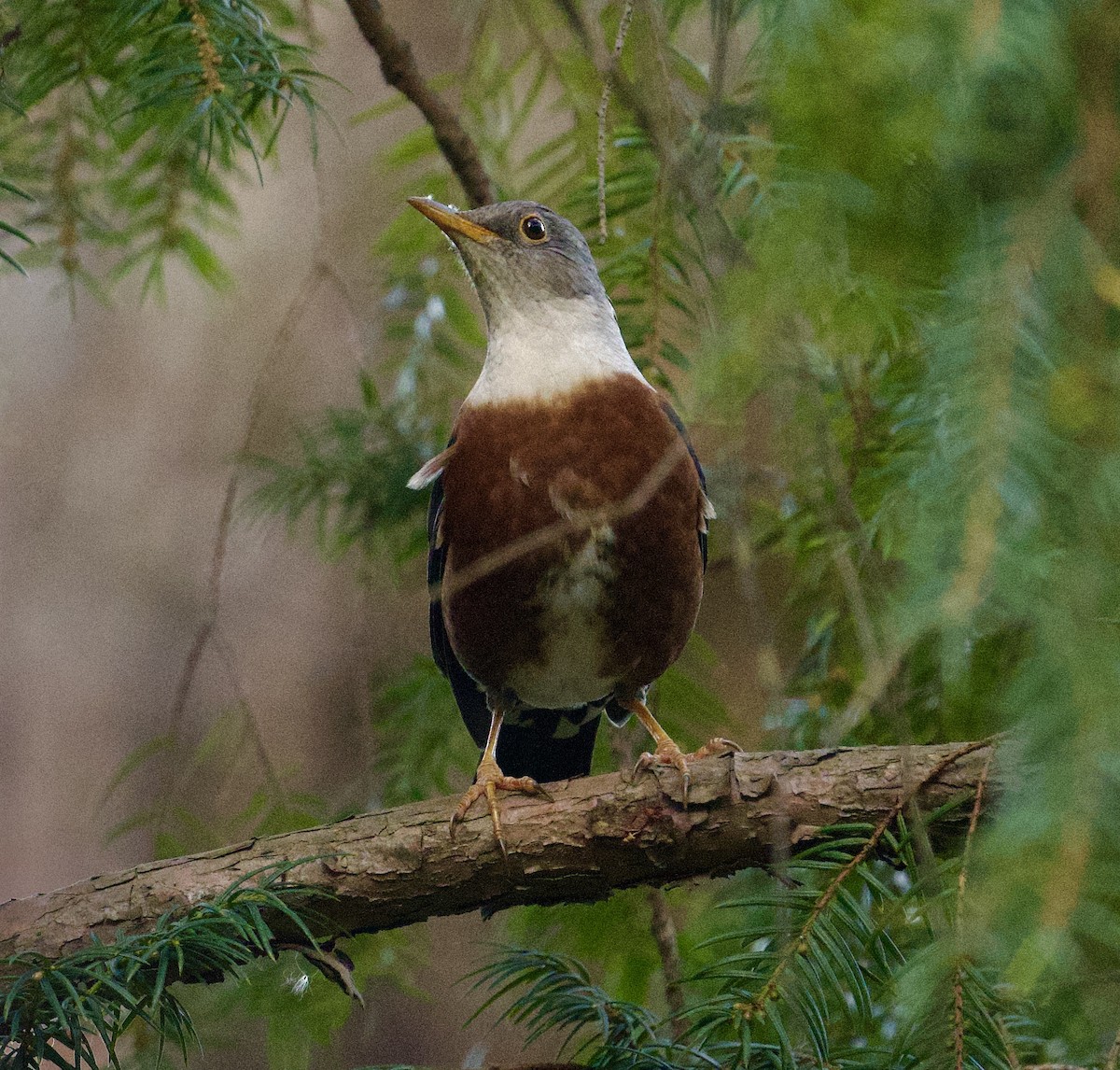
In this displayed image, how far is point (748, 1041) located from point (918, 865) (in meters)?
0.35

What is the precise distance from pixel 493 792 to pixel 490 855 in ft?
0.55

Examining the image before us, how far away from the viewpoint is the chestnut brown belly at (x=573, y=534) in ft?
8.41

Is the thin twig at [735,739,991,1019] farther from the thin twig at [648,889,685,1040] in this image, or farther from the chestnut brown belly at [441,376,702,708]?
the chestnut brown belly at [441,376,702,708]

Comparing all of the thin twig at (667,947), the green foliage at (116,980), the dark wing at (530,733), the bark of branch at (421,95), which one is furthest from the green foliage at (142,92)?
the thin twig at (667,947)

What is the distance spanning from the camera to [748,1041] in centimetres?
161

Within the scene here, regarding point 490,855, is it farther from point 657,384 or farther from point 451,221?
point 451,221

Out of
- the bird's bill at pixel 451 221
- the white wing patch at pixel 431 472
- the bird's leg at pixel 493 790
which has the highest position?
the bird's bill at pixel 451 221

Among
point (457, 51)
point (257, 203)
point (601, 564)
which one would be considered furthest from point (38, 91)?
point (257, 203)

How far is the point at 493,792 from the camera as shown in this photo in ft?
7.71

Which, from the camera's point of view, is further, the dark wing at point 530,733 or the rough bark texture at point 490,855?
the dark wing at point 530,733

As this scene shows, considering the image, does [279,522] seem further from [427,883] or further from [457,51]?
[427,883]

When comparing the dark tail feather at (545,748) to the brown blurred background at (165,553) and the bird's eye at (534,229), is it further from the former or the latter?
the brown blurred background at (165,553)

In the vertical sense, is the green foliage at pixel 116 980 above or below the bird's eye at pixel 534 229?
below

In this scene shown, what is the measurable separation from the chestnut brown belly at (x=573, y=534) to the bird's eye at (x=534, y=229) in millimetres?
531
